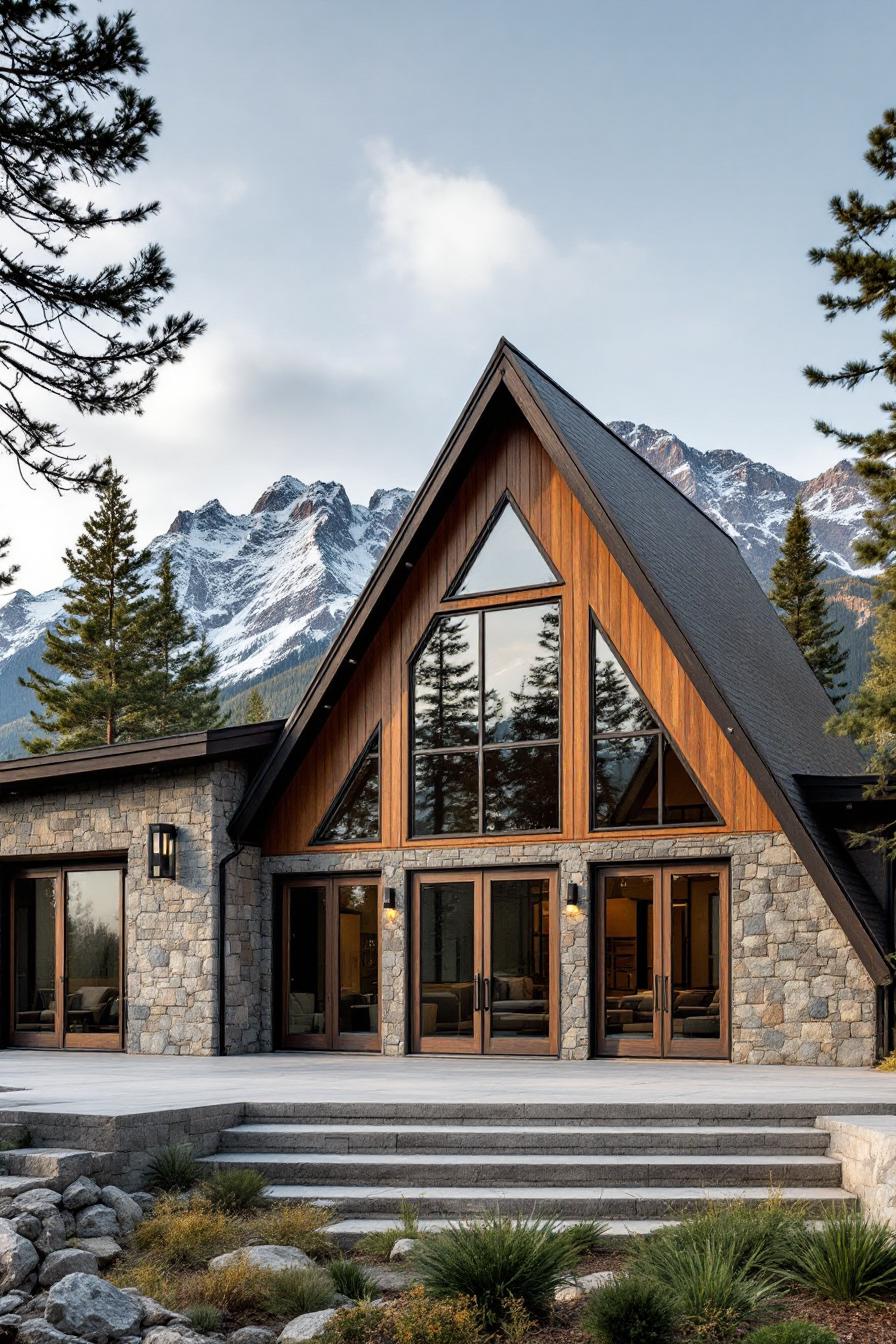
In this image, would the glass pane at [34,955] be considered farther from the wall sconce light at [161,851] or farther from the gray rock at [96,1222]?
the gray rock at [96,1222]

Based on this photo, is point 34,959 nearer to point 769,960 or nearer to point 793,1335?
point 769,960

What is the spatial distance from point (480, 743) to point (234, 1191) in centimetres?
719

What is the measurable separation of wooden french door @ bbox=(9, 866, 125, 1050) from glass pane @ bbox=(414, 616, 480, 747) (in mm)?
4320

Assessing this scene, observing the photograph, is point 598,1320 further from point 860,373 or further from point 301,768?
point 301,768

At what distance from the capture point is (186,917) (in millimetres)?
15500

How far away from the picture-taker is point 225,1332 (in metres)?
6.54

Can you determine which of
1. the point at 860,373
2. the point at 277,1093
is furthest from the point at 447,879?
the point at 860,373

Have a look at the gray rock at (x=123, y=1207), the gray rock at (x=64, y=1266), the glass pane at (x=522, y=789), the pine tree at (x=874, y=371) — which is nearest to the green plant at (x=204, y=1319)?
the gray rock at (x=64, y=1266)

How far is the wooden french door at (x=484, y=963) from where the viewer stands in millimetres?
14125

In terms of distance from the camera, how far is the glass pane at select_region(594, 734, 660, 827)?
45.3 ft

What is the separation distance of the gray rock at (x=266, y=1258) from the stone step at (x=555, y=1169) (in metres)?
1.49

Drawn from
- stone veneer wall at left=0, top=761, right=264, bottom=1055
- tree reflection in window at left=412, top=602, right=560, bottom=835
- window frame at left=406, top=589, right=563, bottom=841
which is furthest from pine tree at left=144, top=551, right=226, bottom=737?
tree reflection in window at left=412, top=602, right=560, bottom=835

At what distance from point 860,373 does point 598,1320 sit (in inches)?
368

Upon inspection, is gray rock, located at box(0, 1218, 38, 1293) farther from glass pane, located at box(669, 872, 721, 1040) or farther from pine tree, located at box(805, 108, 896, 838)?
pine tree, located at box(805, 108, 896, 838)
